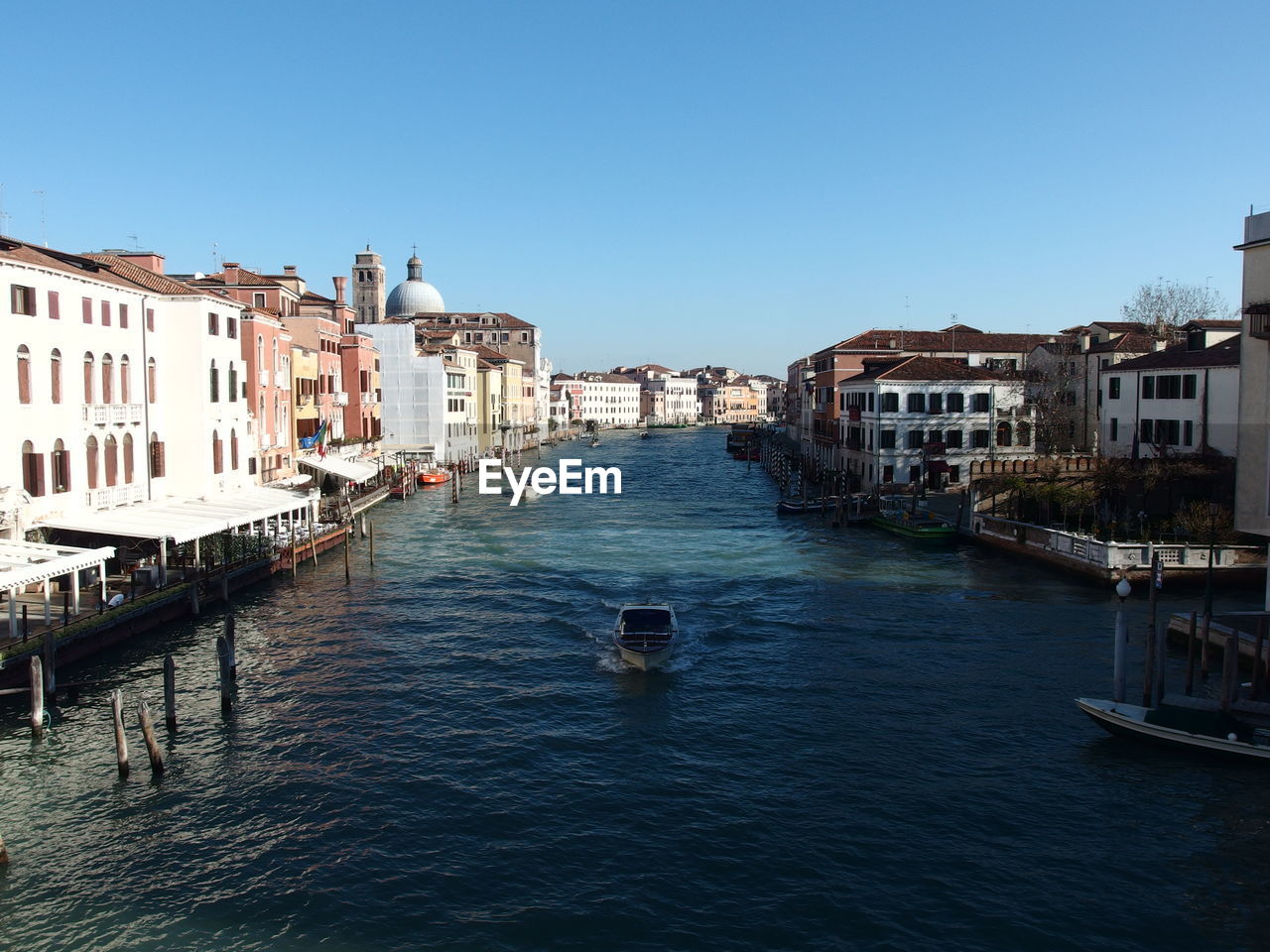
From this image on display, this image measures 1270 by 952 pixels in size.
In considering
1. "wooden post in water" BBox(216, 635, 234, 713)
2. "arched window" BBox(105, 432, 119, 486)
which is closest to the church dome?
"arched window" BBox(105, 432, 119, 486)

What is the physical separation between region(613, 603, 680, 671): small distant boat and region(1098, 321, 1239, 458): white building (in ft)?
80.4

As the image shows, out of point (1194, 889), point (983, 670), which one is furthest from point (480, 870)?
point (983, 670)

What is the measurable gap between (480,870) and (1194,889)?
9.48 meters

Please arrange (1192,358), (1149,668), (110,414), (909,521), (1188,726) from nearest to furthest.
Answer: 1. (1188,726)
2. (1149,668)
3. (110,414)
4. (1192,358)
5. (909,521)

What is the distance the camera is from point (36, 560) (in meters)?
21.8

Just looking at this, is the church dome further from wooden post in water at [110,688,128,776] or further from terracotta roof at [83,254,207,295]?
wooden post in water at [110,688,128,776]

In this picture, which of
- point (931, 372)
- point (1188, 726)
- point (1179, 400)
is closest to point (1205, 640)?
point (1188, 726)

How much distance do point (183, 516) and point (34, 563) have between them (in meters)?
8.36

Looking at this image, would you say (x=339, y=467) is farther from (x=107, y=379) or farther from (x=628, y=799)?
(x=628, y=799)

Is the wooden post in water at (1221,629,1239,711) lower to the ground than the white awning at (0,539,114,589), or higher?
lower

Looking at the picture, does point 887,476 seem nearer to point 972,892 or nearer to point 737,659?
point 737,659

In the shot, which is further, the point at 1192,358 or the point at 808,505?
the point at 808,505

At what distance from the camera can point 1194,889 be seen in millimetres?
13070

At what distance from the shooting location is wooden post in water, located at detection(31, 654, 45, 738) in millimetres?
17766
